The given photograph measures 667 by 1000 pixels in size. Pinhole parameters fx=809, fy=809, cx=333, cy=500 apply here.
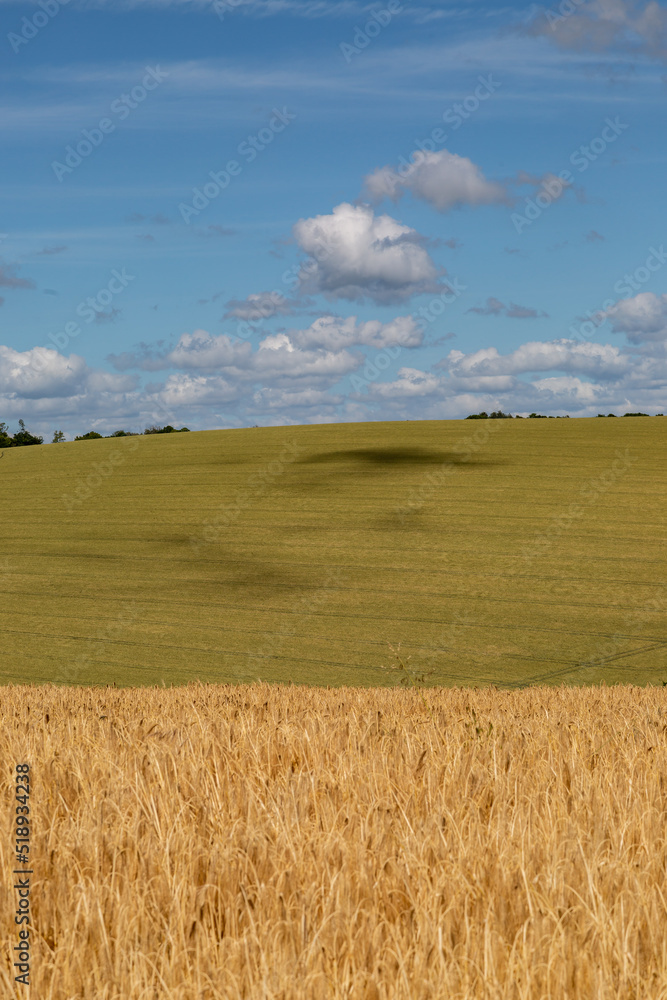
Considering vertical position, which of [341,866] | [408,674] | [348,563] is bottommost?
[408,674]

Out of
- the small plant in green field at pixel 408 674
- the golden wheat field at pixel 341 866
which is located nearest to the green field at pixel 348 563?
the small plant in green field at pixel 408 674

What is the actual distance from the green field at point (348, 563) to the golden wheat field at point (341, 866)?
51.2ft

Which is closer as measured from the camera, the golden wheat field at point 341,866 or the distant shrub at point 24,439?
the golden wheat field at point 341,866

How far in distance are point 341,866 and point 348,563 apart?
88.3 ft

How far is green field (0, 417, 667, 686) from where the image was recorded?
22.0m

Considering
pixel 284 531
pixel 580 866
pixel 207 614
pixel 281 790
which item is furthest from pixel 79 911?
pixel 284 531

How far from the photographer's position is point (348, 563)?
30.2 m

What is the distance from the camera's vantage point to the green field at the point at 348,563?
22.0 m

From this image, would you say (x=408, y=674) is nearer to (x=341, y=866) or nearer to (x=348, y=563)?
(x=341, y=866)

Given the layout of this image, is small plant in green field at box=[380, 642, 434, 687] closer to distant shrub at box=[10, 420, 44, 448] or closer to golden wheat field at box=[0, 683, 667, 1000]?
golden wheat field at box=[0, 683, 667, 1000]

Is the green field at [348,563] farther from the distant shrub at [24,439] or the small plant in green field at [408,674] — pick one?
the distant shrub at [24,439]

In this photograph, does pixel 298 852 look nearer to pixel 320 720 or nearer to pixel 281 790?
pixel 281 790

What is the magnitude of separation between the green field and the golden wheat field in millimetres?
15610

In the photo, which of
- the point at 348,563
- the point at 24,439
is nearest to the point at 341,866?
the point at 348,563
